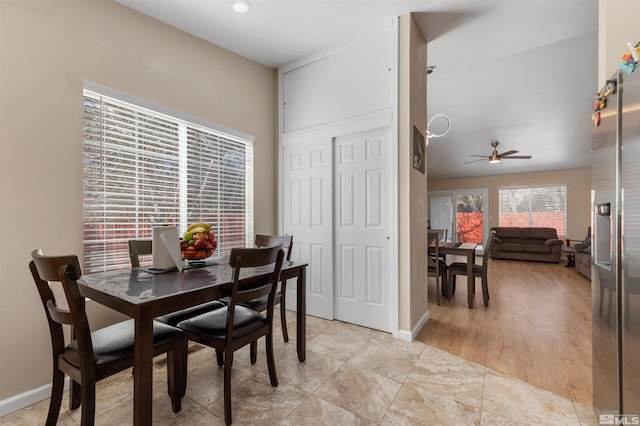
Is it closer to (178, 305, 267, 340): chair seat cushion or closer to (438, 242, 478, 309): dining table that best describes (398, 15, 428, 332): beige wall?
(438, 242, 478, 309): dining table

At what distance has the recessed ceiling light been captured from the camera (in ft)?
7.54

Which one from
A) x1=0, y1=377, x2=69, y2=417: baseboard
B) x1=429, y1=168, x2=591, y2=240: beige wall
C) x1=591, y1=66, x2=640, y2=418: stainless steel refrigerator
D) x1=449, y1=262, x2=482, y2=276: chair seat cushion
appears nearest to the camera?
x1=591, y1=66, x2=640, y2=418: stainless steel refrigerator

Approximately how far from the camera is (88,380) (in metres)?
1.22

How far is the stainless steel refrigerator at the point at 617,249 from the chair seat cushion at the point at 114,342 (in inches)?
84.5

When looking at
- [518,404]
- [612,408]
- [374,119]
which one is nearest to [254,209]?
[374,119]

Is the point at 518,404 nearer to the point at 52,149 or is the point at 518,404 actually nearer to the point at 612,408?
the point at 612,408

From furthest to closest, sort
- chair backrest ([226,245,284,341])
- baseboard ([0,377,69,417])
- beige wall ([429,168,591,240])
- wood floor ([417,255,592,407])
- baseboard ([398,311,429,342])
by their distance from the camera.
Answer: beige wall ([429,168,591,240]) → baseboard ([398,311,429,342]) → wood floor ([417,255,592,407]) → baseboard ([0,377,69,417]) → chair backrest ([226,245,284,341])

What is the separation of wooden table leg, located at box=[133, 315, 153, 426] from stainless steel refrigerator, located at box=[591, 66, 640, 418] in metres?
2.03

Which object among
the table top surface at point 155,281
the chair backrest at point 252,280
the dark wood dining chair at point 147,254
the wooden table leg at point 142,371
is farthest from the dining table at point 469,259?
the wooden table leg at point 142,371

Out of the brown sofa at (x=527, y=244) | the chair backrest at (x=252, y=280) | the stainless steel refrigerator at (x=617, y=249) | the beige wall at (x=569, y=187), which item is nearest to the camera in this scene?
the stainless steel refrigerator at (x=617, y=249)

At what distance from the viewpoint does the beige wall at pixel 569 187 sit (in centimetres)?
761

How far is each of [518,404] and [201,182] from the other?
118 inches

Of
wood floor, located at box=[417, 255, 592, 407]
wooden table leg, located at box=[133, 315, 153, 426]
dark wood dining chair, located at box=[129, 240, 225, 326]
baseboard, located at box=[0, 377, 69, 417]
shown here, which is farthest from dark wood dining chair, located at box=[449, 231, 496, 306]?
baseboard, located at box=[0, 377, 69, 417]

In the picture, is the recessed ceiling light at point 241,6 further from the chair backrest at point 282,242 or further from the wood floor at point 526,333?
the wood floor at point 526,333
